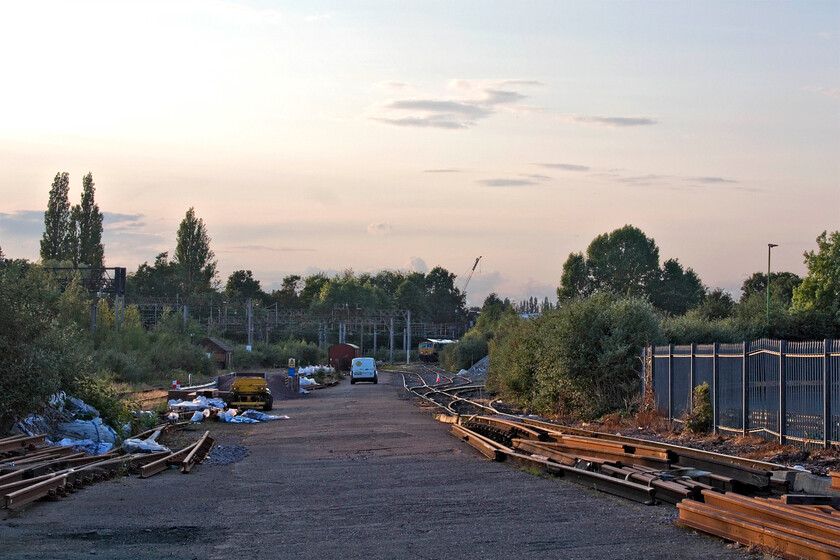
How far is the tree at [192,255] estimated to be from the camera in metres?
129

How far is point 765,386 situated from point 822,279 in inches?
2178

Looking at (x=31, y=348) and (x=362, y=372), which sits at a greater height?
(x=31, y=348)

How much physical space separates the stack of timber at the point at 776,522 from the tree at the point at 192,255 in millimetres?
123826

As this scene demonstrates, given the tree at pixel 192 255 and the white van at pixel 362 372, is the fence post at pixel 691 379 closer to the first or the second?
the white van at pixel 362 372

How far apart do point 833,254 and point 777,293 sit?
23.3 m

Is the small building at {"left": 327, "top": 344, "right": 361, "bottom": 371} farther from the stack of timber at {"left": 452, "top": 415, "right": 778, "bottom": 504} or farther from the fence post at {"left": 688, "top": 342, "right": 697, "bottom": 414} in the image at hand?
the stack of timber at {"left": 452, "top": 415, "right": 778, "bottom": 504}

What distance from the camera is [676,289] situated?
124750 millimetres

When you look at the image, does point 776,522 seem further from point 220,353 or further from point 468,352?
point 468,352

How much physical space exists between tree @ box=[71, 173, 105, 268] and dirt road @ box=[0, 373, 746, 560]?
84720mm

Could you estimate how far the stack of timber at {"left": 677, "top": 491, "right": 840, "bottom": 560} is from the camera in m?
8.53

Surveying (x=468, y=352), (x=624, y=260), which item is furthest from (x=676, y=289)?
(x=468, y=352)

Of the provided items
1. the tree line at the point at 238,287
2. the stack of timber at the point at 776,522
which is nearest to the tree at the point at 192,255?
the tree line at the point at 238,287

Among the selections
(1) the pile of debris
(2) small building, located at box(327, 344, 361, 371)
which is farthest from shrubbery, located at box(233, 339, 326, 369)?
(1) the pile of debris

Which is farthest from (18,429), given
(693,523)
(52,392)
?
(693,523)
